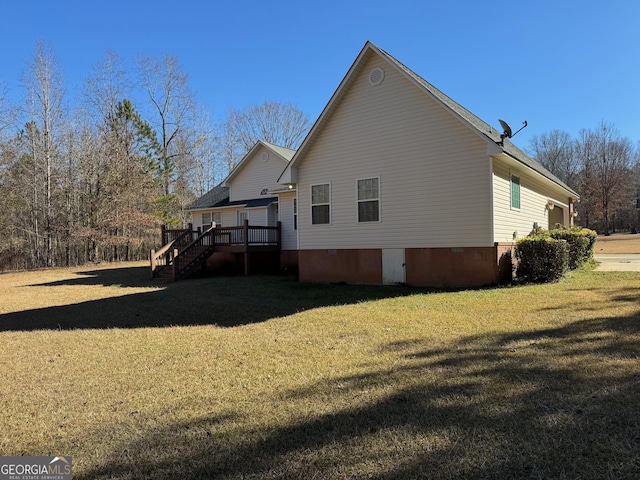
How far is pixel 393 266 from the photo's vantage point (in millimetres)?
12422

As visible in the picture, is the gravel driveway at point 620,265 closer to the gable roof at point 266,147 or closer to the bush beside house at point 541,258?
the bush beside house at point 541,258

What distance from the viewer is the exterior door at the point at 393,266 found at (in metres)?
12.3

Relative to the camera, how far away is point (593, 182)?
50.1 meters

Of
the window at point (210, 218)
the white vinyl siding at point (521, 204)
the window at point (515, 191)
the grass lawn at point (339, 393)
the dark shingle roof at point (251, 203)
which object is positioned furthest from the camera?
the window at point (210, 218)

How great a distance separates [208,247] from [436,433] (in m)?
15.9

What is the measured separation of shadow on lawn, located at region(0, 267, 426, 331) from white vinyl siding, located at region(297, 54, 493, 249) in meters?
1.80

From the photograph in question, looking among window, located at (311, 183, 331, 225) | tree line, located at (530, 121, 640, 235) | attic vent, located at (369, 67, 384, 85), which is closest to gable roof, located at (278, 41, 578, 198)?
attic vent, located at (369, 67, 384, 85)

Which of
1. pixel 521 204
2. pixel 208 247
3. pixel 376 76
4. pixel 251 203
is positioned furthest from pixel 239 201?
pixel 521 204

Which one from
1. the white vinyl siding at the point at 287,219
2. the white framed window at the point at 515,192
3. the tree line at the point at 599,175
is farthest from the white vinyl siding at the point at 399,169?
the tree line at the point at 599,175

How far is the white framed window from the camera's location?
12.5m

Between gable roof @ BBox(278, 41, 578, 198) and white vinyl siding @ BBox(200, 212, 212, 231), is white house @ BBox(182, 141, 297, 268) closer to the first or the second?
white vinyl siding @ BBox(200, 212, 212, 231)

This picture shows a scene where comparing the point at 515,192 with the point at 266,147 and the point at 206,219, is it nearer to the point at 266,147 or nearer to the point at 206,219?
the point at 266,147

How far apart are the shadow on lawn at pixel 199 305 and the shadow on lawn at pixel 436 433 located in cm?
446

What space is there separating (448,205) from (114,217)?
22840 millimetres
